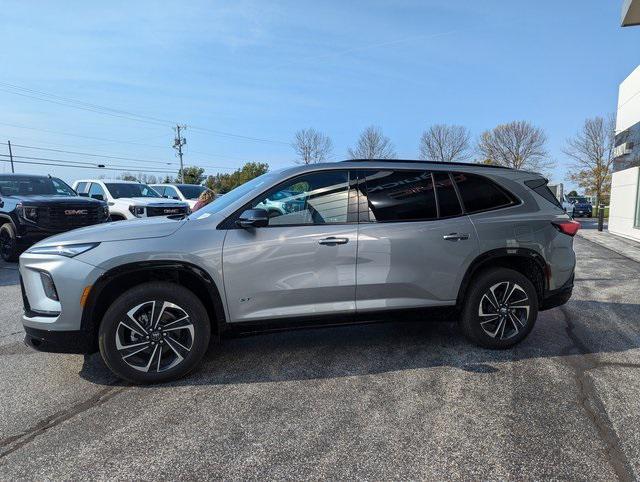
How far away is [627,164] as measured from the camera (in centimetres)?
1797

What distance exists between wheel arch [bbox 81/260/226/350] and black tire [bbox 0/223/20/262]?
7276 mm

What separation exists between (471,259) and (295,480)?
8.59 feet

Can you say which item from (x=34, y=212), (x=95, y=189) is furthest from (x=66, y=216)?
(x=95, y=189)

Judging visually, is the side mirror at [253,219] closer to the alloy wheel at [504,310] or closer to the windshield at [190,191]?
the alloy wheel at [504,310]

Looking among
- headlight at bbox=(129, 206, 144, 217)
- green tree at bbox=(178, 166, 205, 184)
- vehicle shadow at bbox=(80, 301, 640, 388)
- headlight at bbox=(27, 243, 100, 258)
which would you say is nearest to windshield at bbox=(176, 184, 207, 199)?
headlight at bbox=(129, 206, 144, 217)

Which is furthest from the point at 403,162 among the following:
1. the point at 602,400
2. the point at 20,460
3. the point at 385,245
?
the point at 20,460

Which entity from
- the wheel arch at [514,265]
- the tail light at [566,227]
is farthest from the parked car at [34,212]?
the tail light at [566,227]

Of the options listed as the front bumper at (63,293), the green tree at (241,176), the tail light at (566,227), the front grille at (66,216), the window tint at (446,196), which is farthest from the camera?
the green tree at (241,176)

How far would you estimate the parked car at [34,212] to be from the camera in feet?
30.6

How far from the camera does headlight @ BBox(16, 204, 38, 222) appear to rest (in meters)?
9.26

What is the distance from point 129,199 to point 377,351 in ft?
34.6

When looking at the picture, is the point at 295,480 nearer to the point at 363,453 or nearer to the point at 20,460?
the point at 363,453

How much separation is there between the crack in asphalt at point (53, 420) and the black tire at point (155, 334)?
17 cm

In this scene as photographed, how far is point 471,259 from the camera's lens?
430 cm
